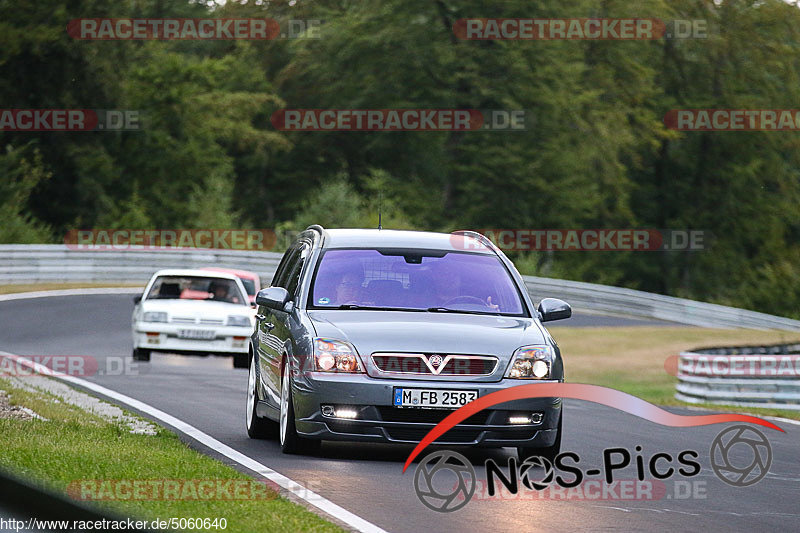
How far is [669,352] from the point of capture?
108ft

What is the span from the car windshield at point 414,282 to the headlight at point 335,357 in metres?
0.78

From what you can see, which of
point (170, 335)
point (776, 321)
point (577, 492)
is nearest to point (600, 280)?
point (776, 321)

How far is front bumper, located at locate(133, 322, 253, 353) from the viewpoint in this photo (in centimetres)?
2162

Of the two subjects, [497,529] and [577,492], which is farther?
[577,492]

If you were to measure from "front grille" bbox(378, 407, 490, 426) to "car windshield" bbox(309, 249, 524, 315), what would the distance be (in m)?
1.17

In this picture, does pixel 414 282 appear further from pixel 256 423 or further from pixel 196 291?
pixel 196 291

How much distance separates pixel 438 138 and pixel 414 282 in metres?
53.5

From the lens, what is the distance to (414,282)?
37.7 ft

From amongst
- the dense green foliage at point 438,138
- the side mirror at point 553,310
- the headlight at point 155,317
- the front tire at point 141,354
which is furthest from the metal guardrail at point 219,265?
the side mirror at point 553,310

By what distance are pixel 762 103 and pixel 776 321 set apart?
2466cm

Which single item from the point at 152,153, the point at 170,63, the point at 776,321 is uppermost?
the point at 170,63

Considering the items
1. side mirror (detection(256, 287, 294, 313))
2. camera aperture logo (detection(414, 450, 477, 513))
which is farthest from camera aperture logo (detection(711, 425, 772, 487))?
side mirror (detection(256, 287, 294, 313))

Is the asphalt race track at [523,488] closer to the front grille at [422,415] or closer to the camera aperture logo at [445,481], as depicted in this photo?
the camera aperture logo at [445,481]

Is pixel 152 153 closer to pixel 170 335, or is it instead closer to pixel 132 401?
pixel 170 335
